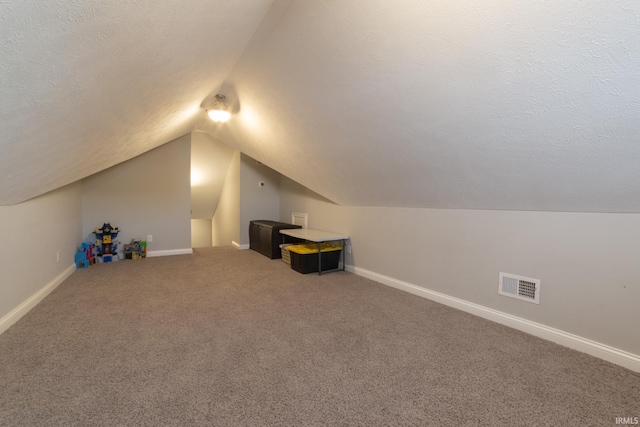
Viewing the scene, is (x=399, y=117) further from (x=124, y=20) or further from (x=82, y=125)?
(x=82, y=125)

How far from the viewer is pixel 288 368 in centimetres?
187

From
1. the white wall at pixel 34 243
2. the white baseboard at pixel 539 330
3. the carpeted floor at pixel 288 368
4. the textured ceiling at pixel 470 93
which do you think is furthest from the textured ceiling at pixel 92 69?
the white baseboard at pixel 539 330

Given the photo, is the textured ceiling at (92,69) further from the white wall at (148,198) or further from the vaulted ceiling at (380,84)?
the white wall at (148,198)

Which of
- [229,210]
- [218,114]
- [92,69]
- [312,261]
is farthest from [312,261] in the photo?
[229,210]

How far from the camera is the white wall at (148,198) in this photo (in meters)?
4.77

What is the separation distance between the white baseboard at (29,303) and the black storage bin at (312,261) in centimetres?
273

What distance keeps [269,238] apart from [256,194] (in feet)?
4.45

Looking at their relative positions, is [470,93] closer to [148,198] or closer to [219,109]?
[219,109]

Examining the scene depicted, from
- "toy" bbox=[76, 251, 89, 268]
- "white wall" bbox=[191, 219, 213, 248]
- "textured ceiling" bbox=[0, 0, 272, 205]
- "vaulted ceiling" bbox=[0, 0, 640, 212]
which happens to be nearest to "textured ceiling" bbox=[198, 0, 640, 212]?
"vaulted ceiling" bbox=[0, 0, 640, 212]

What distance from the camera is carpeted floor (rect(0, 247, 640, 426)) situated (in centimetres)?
148

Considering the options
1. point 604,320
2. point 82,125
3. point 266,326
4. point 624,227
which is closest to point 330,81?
point 82,125

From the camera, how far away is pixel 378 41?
172cm

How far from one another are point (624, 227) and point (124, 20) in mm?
2962

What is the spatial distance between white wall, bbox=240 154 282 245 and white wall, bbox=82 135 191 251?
1007mm
